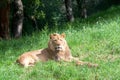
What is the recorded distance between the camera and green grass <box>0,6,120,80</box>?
8922mm

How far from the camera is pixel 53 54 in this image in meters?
10.2

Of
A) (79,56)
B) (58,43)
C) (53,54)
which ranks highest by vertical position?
(58,43)

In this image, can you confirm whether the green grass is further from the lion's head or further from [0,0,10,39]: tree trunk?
[0,0,10,39]: tree trunk

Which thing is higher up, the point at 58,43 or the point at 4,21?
the point at 4,21

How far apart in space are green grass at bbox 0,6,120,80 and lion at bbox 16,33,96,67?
0.28m

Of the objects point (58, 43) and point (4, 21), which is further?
point (4, 21)

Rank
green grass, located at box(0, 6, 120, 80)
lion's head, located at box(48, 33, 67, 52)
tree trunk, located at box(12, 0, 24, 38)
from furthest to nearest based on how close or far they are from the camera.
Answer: tree trunk, located at box(12, 0, 24, 38) < lion's head, located at box(48, 33, 67, 52) < green grass, located at box(0, 6, 120, 80)

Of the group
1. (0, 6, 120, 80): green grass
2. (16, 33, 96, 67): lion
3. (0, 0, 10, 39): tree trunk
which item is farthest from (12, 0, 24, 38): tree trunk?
(16, 33, 96, 67): lion

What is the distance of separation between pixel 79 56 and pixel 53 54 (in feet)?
2.60

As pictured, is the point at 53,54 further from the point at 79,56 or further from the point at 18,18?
the point at 18,18

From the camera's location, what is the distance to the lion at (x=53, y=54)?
33.1 feet

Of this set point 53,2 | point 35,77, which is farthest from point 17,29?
point 53,2

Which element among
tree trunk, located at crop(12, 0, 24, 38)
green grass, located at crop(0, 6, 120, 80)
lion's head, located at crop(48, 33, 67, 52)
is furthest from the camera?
tree trunk, located at crop(12, 0, 24, 38)

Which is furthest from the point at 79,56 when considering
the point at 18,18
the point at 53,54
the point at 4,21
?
the point at 4,21
